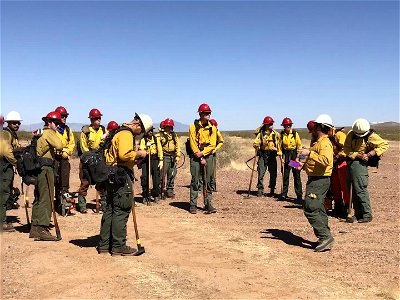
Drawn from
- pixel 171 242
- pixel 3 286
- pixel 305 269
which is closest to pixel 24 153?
pixel 3 286

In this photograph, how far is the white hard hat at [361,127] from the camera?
8773mm

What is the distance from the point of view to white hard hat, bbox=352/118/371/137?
877cm

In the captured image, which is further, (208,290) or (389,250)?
(389,250)

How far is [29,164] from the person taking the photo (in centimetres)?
721

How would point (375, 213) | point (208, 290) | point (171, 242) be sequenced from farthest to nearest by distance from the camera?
point (375, 213)
point (171, 242)
point (208, 290)

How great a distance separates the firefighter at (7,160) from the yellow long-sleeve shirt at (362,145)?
282 inches

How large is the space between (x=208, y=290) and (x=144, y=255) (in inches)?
71.6

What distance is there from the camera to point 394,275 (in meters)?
5.91

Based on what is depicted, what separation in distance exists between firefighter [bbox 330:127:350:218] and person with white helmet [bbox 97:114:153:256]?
520 centimetres

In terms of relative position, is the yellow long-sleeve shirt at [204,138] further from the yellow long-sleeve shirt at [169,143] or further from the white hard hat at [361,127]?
the white hard hat at [361,127]

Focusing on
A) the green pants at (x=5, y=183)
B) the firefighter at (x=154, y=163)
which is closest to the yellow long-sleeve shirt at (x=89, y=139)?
the firefighter at (x=154, y=163)

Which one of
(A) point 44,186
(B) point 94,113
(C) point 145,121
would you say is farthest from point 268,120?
(A) point 44,186

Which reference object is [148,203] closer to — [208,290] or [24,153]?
[24,153]

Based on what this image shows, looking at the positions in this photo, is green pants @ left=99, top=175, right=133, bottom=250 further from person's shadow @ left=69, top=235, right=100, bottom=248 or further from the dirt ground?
person's shadow @ left=69, top=235, right=100, bottom=248
